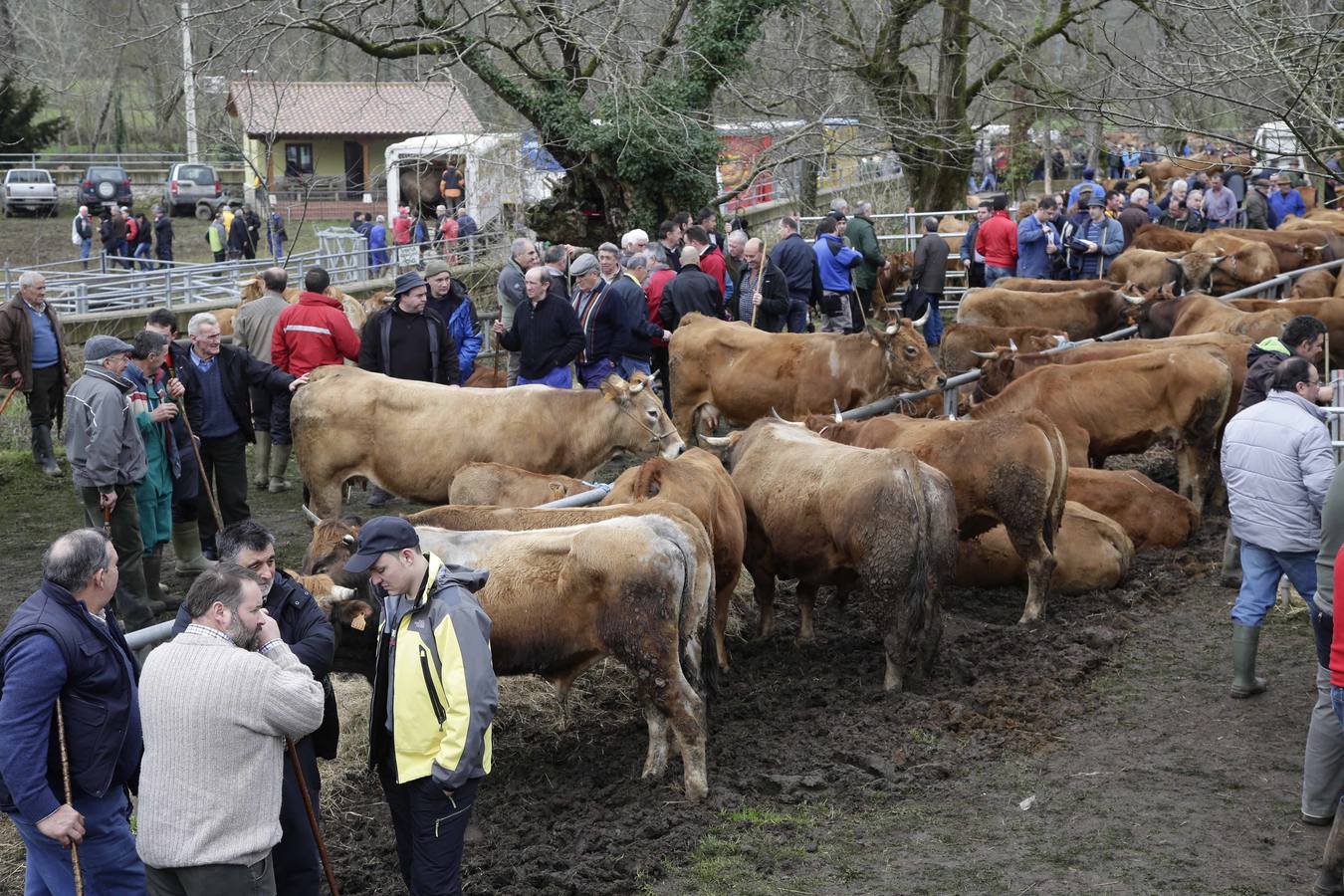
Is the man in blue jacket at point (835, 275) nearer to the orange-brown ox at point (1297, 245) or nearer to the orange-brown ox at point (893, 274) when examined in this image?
the orange-brown ox at point (893, 274)

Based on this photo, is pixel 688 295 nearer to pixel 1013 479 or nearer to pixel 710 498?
pixel 1013 479

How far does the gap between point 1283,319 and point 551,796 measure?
33.3 feet

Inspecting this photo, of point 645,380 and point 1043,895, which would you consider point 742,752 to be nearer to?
point 1043,895

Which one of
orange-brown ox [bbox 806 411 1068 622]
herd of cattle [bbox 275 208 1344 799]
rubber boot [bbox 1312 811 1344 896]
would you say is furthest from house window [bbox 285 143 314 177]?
rubber boot [bbox 1312 811 1344 896]

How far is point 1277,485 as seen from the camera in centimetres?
683

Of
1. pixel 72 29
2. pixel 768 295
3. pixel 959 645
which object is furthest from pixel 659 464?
pixel 72 29

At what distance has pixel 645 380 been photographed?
989 centimetres

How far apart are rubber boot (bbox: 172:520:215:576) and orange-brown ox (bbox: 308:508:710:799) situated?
13.6ft

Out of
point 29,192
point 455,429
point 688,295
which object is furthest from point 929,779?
point 29,192

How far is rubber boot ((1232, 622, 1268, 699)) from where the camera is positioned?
714cm

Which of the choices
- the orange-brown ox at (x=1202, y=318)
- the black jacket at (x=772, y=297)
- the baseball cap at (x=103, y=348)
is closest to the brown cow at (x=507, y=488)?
the baseball cap at (x=103, y=348)

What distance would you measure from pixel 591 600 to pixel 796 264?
959cm

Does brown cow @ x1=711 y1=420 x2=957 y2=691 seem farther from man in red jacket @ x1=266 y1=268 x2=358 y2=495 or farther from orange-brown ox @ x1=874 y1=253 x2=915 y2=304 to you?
orange-brown ox @ x1=874 y1=253 x2=915 y2=304

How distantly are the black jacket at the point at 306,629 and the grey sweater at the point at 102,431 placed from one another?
3.95 meters
